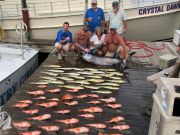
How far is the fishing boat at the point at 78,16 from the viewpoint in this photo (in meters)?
10.4

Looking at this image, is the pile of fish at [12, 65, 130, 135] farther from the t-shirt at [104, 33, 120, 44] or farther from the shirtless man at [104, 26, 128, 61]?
the t-shirt at [104, 33, 120, 44]

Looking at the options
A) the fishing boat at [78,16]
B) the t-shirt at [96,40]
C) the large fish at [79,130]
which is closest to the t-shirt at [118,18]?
the t-shirt at [96,40]

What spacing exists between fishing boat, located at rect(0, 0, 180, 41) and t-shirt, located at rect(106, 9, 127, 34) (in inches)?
68.2

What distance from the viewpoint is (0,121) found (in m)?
4.97

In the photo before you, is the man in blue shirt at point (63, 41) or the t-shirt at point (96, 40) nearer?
the t-shirt at point (96, 40)

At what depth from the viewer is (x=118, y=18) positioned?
861cm

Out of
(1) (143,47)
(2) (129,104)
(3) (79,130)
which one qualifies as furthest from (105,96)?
(1) (143,47)

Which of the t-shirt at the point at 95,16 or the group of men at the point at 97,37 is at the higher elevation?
the t-shirt at the point at 95,16

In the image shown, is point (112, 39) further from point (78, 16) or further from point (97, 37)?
point (78, 16)

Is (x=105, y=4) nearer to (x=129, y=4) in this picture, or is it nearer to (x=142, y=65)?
(x=129, y=4)

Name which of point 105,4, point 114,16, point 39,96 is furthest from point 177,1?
point 39,96

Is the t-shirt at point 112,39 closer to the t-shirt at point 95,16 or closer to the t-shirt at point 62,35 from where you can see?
the t-shirt at point 95,16

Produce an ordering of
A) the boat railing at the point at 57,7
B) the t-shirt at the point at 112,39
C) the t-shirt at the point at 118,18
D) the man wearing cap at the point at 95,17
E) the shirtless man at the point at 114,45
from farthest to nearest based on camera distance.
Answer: the boat railing at the point at 57,7
the man wearing cap at the point at 95,17
the t-shirt at the point at 118,18
the t-shirt at the point at 112,39
the shirtless man at the point at 114,45

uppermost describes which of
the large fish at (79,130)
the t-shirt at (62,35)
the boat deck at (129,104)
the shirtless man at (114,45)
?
the t-shirt at (62,35)
